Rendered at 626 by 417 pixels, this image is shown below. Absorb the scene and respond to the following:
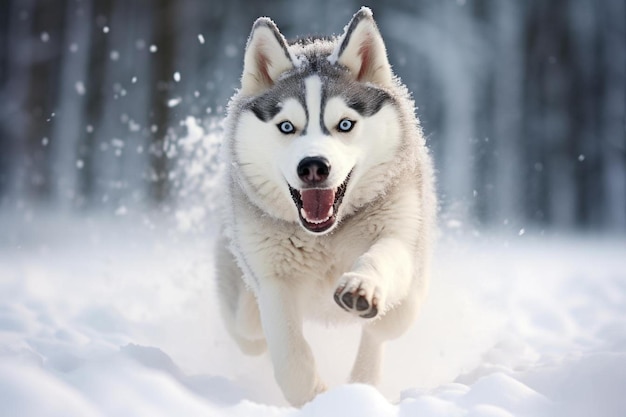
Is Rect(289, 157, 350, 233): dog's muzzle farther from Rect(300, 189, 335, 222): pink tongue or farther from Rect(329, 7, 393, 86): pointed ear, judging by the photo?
Rect(329, 7, 393, 86): pointed ear

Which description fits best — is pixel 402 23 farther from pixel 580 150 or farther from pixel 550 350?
pixel 550 350

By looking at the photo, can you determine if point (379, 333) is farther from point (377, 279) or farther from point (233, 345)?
point (233, 345)

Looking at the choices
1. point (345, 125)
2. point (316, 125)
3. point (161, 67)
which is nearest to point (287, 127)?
point (316, 125)

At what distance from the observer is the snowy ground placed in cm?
228

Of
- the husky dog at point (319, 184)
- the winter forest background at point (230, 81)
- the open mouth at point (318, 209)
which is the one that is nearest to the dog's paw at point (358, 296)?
the husky dog at point (319, 184)

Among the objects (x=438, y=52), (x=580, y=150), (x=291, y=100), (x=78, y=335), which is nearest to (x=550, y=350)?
(x=291, y=100)

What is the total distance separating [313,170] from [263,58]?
81 cm

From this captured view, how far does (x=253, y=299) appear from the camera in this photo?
11.3 feet

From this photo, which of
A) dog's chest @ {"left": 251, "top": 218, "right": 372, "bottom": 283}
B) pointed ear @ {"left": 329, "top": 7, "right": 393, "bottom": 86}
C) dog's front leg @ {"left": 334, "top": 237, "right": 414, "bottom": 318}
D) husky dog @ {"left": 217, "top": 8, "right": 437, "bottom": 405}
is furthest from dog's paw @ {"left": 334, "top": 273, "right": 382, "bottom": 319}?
pointed ear @ {"left": 329, "top": 7, "right": 393, "bottom": 86}

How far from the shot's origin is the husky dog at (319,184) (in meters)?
2.73

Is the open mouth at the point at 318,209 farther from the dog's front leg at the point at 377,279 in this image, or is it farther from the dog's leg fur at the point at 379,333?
the dog's leg fur at the point at 379,333

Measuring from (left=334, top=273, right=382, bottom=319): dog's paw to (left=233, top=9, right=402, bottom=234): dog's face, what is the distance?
41cm

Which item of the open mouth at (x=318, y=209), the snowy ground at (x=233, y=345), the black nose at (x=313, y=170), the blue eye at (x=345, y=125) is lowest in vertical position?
the snowy ground at (x=233, y=345)

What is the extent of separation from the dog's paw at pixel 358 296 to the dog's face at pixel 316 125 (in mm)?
406
